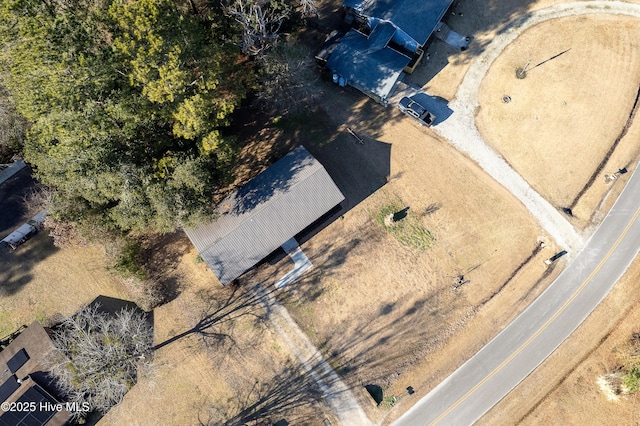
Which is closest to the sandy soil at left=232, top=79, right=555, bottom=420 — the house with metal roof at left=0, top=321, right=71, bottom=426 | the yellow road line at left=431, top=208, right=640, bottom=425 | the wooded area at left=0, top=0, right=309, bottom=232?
the yellow road line at left=431, top=208, right=640, bottom=425

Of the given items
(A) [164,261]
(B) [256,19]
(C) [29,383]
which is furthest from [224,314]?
(B) [256,19]

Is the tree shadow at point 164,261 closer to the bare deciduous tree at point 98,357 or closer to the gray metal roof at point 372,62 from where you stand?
the bare deciduous tree at point 98,357

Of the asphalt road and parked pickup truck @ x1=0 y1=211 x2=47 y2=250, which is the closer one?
the asphalt road

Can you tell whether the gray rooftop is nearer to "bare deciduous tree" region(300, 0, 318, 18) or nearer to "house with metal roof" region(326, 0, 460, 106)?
"house with metal roof" region(326, 0, 460, 106)

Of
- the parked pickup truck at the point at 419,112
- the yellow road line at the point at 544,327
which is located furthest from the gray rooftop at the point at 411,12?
the yellow road line at the point at 544,327

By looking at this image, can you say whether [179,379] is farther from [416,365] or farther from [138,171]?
[416,365]

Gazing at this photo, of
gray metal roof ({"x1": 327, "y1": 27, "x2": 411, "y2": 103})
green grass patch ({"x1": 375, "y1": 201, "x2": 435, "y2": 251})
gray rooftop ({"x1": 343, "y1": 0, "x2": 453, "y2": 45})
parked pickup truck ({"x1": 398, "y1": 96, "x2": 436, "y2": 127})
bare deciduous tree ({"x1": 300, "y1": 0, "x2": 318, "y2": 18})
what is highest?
bare deciduous tree ({"x1": 300, "y1": 0, "x2": 318, "y2": 18})
